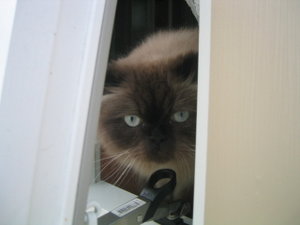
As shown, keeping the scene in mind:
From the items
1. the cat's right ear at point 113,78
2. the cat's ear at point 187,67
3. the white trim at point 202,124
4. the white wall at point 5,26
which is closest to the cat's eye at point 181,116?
the cat's ear at point 187,67

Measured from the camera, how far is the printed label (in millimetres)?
579

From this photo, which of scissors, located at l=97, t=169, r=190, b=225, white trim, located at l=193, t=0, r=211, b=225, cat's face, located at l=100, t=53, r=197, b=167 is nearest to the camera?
white trim, located at l=193, t=0, r=211, b=225

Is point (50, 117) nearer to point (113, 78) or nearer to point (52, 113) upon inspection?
point (52, 113)

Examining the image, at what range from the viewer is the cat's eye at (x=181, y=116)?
690mm

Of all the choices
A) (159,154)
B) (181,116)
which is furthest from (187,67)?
(159,154)

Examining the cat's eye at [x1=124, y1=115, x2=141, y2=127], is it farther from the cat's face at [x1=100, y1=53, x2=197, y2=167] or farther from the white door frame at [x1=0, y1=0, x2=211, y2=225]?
the white door frame at [x1=0, y1=0, x2=211, y2=225]

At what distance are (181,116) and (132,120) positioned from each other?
0.53 ft

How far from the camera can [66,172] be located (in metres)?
0.48

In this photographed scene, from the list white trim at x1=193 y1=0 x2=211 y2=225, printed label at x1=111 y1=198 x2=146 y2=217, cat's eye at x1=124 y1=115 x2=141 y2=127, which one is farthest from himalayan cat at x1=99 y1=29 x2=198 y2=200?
white trim at x1=193 y1=0 x2=211 y2=225

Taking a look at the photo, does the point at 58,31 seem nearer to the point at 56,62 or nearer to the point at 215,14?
the point at 56,62

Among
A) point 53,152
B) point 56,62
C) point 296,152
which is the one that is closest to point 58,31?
point 56,62

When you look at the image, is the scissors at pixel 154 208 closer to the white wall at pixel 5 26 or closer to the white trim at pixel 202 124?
the white trim at pixel 202 124

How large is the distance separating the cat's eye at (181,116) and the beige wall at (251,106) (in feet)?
0.88

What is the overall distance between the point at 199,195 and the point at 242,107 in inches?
6.5
